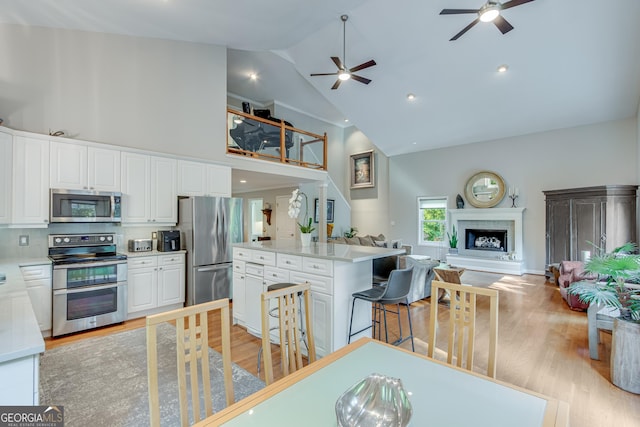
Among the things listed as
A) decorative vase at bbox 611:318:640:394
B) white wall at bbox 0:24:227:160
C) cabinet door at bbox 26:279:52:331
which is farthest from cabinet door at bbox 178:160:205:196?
decorative vase at bbox 611:318:640:394

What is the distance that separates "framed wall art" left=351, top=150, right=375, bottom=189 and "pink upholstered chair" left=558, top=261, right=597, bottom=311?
604 centimetres

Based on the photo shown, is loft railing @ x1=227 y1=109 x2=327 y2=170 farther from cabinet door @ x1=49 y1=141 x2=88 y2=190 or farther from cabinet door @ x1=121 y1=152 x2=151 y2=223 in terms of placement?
cabinet door @ x1=49 y1=141 x2=88 y2=190

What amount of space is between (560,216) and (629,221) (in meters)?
0.99

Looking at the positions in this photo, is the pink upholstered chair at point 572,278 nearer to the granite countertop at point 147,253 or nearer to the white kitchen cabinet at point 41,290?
the granite countertop at point 147,253

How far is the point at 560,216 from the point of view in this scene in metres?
6.13

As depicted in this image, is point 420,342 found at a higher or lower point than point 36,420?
lower

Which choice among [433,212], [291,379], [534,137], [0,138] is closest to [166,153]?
[0,138]

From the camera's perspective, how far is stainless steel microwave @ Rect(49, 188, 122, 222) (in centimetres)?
353

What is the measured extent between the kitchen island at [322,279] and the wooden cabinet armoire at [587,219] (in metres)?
5.01

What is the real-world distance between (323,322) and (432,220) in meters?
6.90

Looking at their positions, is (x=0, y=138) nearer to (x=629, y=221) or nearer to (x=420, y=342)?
(x=420, y=342)

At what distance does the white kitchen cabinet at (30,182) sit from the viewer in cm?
332

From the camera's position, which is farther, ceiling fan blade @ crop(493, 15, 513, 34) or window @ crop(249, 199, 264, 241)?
window @ crop(249, 199, 264, 241)

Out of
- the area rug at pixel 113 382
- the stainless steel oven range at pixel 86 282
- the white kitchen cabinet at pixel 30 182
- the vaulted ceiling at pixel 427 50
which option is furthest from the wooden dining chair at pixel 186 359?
the vaulted ceiling at pixel 427 50
